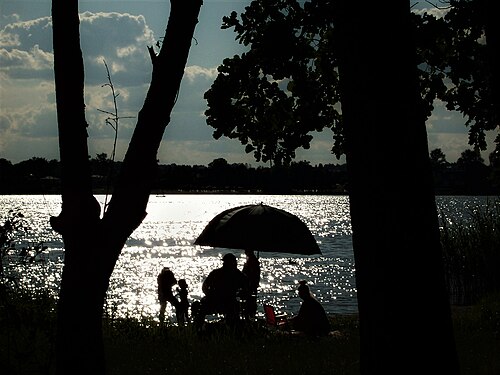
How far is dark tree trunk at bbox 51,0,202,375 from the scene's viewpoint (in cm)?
631

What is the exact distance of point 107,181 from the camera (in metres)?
6.38

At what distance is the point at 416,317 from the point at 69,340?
10.2 feet

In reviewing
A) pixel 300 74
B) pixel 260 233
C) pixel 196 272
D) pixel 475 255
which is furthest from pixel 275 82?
pixel 196 272

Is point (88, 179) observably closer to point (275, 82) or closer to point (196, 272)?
point (275, 82)

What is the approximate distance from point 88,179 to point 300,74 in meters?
4.83

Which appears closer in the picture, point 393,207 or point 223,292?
point 393,207

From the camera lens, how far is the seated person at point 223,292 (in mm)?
12312

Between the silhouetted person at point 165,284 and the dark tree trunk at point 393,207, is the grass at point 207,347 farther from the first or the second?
the dark tree trunk at point 393,207

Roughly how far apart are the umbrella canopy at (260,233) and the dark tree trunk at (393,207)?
797 centimetres

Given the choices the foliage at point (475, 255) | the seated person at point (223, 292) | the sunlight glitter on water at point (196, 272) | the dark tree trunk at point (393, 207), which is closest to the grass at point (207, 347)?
the seated person at point (223, 292)

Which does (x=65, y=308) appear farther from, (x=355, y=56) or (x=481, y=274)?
(x=481, y=274)

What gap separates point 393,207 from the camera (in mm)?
4777

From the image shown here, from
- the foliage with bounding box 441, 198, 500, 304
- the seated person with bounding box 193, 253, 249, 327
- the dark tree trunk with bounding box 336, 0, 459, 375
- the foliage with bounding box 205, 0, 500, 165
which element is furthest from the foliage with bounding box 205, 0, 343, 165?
the foliage with bounding box 441, 198, 500, 304

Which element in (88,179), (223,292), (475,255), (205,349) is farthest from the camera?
(475,255)
